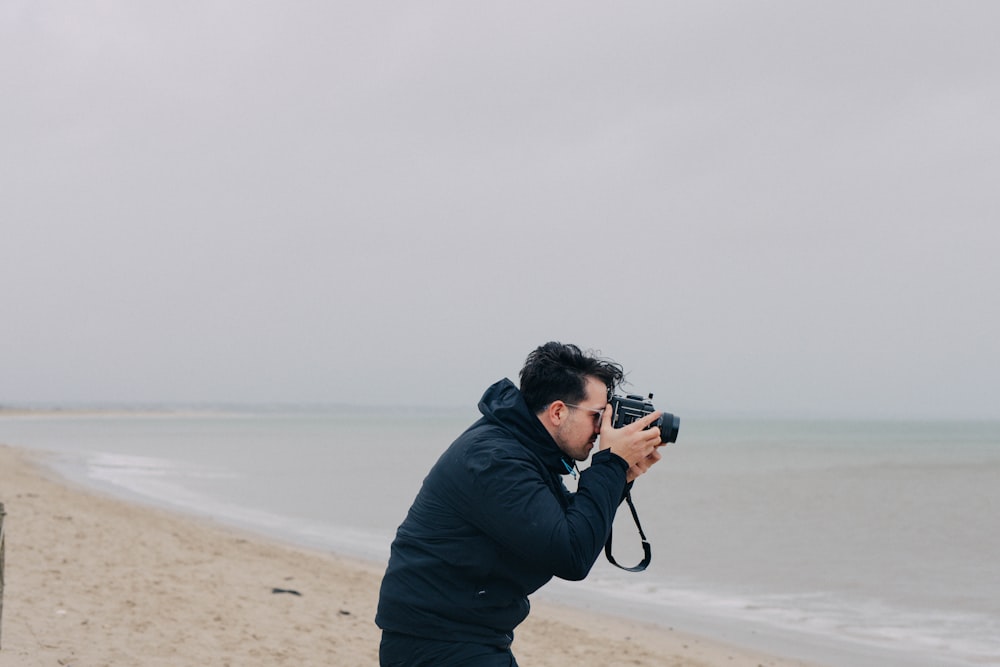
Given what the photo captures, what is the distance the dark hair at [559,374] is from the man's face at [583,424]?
2 centimetres

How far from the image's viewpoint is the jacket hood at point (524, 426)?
2342mm

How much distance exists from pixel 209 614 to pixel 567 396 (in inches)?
222

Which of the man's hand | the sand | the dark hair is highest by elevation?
the dark hair

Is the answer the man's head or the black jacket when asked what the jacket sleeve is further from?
the man's head

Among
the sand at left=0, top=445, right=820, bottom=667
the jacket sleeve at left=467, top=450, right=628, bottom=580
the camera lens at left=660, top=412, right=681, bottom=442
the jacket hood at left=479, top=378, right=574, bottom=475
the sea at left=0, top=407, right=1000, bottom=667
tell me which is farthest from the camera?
the sea at left=0, top=407, right=1000, bottom=667

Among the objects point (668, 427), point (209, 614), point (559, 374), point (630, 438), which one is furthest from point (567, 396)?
point (209, 614)

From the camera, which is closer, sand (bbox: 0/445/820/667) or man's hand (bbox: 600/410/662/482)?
man's hand (bbox: 600/410/662/482)

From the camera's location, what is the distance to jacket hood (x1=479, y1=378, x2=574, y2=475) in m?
2.34

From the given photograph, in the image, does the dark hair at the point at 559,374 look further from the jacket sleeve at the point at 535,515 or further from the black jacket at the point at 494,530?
the jacket sleeve at the point at 535,515

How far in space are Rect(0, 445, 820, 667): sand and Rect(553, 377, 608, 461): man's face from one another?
4.17 meters

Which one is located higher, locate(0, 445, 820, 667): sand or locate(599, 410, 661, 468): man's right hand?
locate(599, 410, 661, 468): man's right hand

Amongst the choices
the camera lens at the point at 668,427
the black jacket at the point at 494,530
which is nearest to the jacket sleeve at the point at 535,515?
the black jacket at the point at 494,530

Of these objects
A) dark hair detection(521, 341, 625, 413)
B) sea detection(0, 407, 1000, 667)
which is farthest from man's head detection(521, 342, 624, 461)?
sea detection(0, 407, 1000, 667)

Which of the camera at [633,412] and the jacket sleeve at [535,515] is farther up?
the camera at [633,412]
